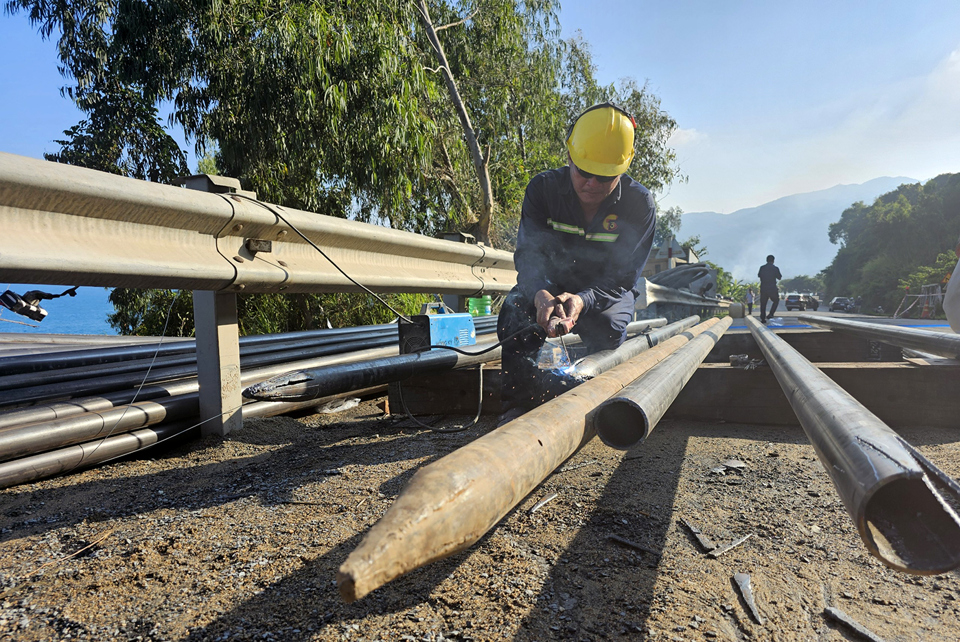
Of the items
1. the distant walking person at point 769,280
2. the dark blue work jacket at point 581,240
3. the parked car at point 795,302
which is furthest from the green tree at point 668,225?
the dark blue work jacket at point 581,240

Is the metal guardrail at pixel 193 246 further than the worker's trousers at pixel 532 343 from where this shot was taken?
No

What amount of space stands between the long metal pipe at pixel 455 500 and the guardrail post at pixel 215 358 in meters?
1.98

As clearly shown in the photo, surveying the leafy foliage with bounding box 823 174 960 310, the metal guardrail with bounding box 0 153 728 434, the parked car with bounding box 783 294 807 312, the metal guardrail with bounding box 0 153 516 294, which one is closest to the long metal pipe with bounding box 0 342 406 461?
the metal guardrail with bounding box 0 153 728 434

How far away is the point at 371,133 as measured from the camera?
8.70 metres

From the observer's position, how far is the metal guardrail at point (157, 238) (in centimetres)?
182

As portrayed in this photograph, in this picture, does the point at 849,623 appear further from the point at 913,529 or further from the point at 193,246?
the point at 193,246

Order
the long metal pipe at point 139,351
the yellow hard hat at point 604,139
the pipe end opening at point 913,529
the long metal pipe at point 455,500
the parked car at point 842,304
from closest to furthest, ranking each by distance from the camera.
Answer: the long metal pipe at point 455,500
the pipe end opening at point 913,529
the long metal pipe at point 139,351
the yellow hard hat at point 604,139
the parked car at point 842,304

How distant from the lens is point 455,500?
34.3 inches

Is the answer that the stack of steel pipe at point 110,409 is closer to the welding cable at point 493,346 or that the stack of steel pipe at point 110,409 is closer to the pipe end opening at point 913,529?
the welding cable at point 493,346

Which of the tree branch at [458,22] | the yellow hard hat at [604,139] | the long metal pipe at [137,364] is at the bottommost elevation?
the long metal pipe at [137,364]

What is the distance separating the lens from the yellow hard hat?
9.96 ft

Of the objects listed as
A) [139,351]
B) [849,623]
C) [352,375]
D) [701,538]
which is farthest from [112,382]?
[849,623]

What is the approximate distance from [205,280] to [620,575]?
2056 millimetres

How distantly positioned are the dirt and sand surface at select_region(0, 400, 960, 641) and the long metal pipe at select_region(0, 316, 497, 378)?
0.99 metres
